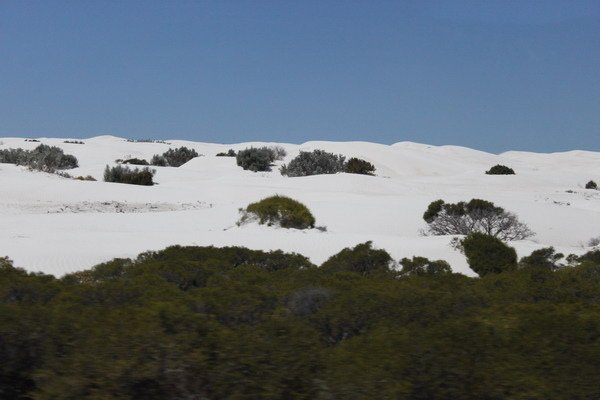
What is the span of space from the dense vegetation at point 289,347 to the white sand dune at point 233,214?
8.69 metres

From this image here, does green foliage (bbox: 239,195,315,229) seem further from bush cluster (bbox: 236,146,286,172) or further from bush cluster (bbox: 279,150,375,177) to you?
bush cluster (bbox: 236,146,286,172)

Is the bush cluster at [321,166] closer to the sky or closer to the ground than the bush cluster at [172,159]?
closer to the ground

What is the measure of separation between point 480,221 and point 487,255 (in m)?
7.02

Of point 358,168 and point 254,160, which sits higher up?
point 254,160

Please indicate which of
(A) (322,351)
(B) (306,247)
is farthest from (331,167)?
(A) (322,351)

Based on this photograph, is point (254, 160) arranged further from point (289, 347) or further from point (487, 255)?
point (289, 347)

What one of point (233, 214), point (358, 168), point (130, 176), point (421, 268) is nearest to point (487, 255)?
point (421, 268)

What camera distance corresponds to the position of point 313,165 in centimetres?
5031

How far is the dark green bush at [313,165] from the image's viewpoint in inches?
1922

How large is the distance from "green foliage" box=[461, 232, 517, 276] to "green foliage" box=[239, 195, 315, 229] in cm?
715

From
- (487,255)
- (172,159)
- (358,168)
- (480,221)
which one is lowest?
(487,255)

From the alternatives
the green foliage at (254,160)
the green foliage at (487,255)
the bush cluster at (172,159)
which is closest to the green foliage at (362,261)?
→ the green foliage at (487,255)

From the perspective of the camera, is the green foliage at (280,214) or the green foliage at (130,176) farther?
the green foliage at (130,176)

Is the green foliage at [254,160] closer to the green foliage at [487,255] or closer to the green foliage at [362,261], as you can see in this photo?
the green foliage at [487,255]
